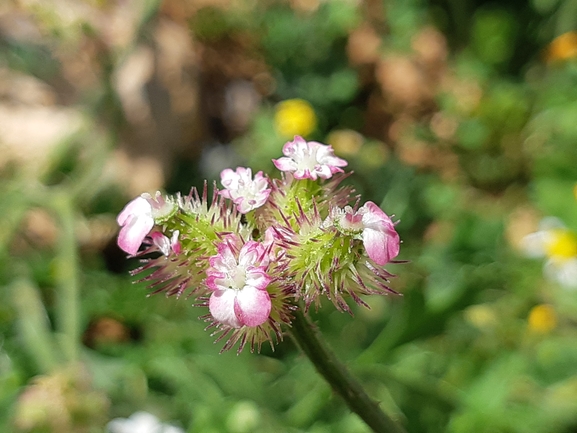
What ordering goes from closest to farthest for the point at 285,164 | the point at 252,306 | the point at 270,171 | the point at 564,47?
1. the point at 252,306
2. the point at 285,164
3. the point at 270,171
4. the point at 564,47

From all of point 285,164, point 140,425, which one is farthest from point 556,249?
point 285,164

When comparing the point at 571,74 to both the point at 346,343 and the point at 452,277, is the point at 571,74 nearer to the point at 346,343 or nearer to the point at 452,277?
the point at 452,277

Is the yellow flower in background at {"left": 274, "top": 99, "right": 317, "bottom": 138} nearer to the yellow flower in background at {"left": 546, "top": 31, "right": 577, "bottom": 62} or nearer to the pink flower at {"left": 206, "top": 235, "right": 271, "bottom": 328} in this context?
the yellow flower in background at {"left": 546, "top": 31, "right": 577, "bottom": 62}

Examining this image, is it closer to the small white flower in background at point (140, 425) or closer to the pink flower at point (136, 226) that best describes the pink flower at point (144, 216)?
the pink flower at point (136, 226)

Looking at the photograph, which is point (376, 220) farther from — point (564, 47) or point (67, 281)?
point (564, 47)

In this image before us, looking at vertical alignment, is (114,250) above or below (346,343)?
above

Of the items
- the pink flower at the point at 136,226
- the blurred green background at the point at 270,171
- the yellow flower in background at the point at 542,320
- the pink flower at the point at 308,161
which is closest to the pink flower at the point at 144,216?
the pink flower at the point at 136,226

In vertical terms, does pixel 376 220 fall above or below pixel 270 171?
below

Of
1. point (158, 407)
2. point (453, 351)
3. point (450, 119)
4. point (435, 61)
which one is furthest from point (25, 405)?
point (435, 61)
